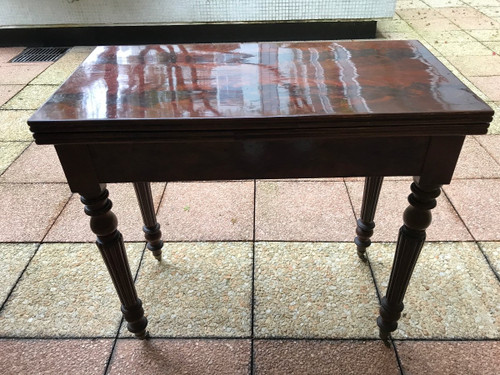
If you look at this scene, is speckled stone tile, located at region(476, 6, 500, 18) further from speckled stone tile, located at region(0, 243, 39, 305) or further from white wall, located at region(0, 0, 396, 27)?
speckled stone tile, located at region(0, 243, 39, 305)

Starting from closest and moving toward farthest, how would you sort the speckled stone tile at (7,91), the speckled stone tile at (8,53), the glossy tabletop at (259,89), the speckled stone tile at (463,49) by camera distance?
the glossy tabletop at (259,89) → the speckled stone tile at (7,91) → the speckled stone tile at (463,49) → the speckled stone tile at (8,53)

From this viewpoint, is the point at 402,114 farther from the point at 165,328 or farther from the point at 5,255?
the point at 5,255

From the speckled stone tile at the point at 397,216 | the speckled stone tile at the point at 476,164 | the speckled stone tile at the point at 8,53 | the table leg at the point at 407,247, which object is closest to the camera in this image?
the table leg at the point at 407,247

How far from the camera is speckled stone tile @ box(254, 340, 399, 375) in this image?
1481mm

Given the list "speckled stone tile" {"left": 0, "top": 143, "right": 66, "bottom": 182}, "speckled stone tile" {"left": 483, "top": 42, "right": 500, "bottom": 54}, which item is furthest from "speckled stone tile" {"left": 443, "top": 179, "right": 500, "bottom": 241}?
"speckled stone tile" {"left": 483, "top": 42, "right": 500, "bottom": 54}

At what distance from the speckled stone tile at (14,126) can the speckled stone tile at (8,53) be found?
156cm

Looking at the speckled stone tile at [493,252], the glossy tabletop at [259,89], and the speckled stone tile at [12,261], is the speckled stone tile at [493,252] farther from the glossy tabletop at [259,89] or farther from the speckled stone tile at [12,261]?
the speckled stone tile at [12,261]

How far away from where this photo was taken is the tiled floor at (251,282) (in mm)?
1533

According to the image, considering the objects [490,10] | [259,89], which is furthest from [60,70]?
[490,10]

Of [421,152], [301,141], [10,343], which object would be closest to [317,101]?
[301,141]

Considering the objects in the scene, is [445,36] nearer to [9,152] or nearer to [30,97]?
[30,97]

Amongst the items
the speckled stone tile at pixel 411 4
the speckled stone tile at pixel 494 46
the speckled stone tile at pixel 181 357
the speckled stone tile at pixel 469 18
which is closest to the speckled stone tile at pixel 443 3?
the speckled stone tile at pixel 411 4

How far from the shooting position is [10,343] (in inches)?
63.2

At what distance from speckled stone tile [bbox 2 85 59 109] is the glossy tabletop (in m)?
2.40
